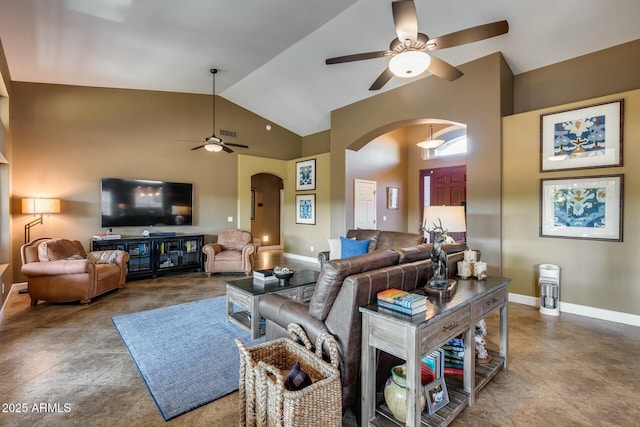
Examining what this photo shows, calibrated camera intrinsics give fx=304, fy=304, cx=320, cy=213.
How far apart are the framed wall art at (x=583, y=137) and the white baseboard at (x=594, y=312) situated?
174 centimetres

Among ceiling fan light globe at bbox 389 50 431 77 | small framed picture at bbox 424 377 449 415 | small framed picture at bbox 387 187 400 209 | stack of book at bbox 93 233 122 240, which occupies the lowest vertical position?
small framed picture at bbox 424 377 449 415

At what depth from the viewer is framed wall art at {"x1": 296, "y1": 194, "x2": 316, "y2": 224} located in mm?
7743

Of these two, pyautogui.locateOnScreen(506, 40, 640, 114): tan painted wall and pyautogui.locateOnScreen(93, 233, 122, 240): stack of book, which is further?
pyautogui.locateOnScreen(93, 233, 122, 240): stack of book

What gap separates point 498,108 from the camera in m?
4.36

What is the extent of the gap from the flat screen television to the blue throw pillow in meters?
3.76

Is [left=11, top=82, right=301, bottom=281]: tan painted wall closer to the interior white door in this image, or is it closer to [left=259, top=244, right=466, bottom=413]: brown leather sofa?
the interior white door

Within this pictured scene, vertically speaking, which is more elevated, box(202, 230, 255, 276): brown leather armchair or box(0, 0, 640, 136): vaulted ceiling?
box(0, 0, 640, 136): vaulted ceiling

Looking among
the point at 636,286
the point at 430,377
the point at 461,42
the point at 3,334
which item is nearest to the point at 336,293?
the point at 430,377

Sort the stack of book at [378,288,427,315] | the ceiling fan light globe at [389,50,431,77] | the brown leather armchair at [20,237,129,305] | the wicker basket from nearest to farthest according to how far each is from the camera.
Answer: the wicker basket
the stack of book at [378,288,427,315]
the ceiling fan light globe at [389,50,431,77]
the brown leather armchair at [20,237,129,305]

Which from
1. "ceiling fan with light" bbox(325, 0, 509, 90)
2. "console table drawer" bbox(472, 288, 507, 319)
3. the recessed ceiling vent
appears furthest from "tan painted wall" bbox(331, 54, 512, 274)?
the recessed ceiling vent

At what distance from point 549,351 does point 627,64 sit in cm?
379

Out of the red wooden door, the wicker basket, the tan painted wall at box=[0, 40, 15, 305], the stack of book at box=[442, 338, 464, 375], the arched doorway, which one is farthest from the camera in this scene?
the arched doorway

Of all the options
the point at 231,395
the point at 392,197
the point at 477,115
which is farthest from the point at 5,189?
the point at 392,197

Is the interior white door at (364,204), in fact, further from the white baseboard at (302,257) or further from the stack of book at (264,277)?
the stack of book at (264,277)
